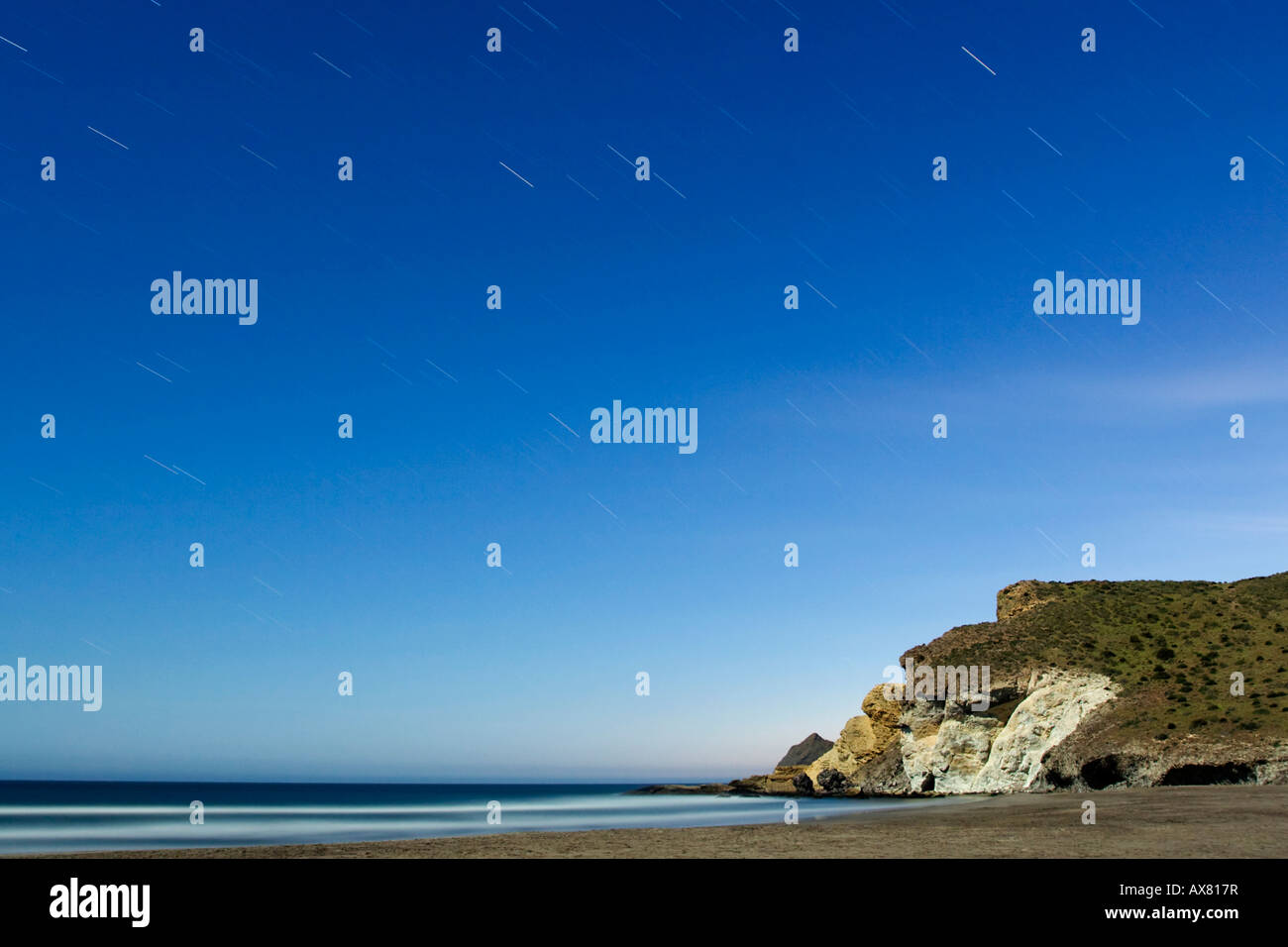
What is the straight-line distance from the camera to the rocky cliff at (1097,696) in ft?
196

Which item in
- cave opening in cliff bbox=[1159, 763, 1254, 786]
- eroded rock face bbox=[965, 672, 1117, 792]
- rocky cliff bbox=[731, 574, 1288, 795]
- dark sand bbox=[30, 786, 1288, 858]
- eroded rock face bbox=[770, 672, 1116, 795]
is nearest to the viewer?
dark sand bbox=[30, 786, 1288, 858]

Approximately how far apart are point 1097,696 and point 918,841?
57.0 meters

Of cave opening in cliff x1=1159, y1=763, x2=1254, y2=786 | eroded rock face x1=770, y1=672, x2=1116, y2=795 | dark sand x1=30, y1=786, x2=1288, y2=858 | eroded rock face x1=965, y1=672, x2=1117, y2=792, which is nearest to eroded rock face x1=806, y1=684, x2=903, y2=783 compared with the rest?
eroded rock face x1=770, y1=672, x2=1116, y2=795

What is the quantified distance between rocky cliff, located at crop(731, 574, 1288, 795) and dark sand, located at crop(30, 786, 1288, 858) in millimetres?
29508

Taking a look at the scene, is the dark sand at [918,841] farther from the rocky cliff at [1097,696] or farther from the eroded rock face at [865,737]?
the eroded rock face at [865,737]

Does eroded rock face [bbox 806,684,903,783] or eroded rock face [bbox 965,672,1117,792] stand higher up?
eroded rock face [bbox 965,672,1117,792]

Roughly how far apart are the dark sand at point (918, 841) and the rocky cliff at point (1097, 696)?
2951cm

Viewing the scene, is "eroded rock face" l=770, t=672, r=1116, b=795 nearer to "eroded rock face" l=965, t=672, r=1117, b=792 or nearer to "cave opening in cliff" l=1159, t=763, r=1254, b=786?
"eroded rock face" l=965, t=672, r=1117, b=792

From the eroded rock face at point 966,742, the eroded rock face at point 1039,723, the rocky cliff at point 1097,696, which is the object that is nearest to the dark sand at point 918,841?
the rocky cliff at point 1097,696

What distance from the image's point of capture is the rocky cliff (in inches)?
2355

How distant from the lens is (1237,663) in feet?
242
